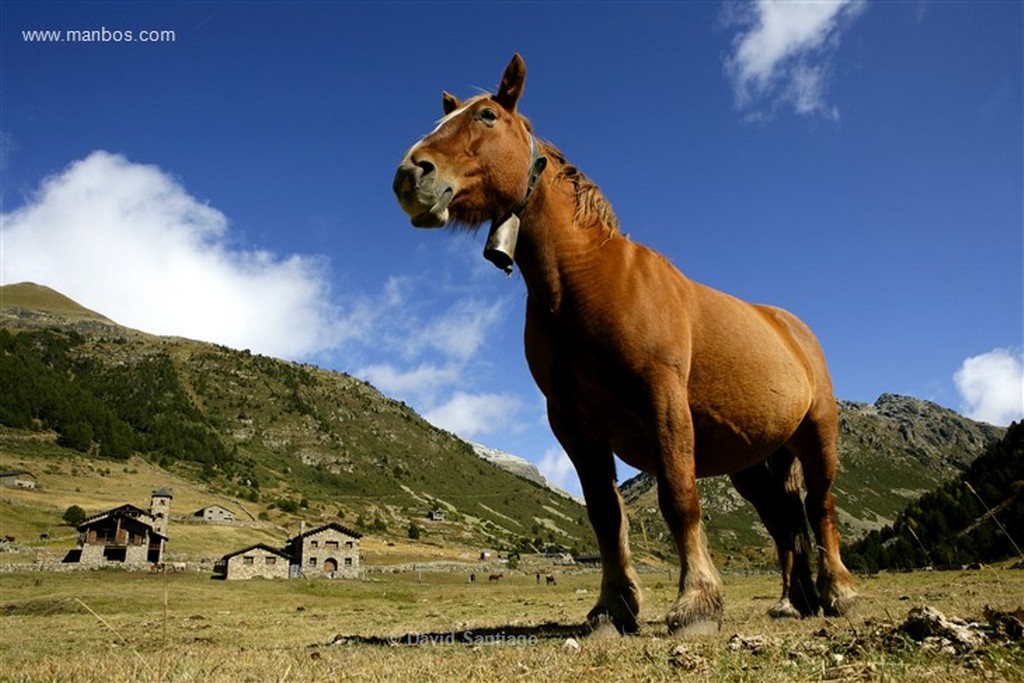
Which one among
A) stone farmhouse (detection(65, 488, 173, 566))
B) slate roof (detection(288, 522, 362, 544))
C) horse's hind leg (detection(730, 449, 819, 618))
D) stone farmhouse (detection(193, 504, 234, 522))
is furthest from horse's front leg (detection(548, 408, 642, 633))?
stone farmhouse (detection(193, 504, 234, 522))

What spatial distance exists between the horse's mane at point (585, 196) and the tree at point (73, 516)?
100159 mm

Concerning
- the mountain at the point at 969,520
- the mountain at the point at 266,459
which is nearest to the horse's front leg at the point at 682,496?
the mountain at the point at 969,520

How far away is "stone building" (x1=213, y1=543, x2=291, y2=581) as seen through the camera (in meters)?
65.9

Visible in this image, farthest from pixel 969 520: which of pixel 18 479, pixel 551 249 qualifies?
pixel 18 479

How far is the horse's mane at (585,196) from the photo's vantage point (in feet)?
18.8

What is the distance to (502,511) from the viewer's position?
18150 cm

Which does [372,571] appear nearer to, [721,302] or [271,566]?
[271,566]

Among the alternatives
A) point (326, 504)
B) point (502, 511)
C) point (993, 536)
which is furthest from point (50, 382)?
point (993, 536)

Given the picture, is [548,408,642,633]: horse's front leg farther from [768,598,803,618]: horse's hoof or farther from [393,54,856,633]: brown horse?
[768,598,803,618]: horse's hoof

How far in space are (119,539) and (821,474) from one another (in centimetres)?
8372

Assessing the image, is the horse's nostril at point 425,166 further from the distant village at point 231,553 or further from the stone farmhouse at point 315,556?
the stone farmhouse at point 315,556

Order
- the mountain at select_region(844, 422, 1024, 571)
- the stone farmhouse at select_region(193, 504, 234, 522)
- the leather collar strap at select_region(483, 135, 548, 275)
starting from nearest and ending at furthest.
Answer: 1. the leather collar strap at select_region(483, 135, 548, 275)
2. the mountain at select_region(844, 422, 1024, 571)
3. the stone farmhouse at select_region(193, 504, 234, 522)

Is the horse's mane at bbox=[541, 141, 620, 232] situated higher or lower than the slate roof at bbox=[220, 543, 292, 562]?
higher

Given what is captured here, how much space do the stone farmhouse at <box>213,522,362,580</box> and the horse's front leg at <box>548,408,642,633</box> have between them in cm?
7172
